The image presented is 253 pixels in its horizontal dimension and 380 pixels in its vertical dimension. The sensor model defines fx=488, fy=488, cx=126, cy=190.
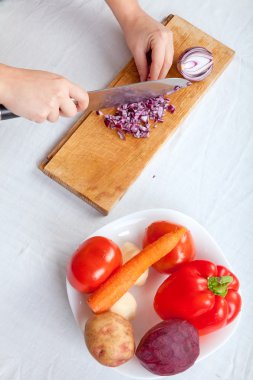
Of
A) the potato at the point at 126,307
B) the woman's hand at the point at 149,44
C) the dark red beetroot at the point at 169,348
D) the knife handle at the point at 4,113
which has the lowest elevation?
the potato at the point at 126,307

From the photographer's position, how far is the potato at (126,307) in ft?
2.61

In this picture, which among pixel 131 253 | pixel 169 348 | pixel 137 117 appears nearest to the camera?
pixel 169 348

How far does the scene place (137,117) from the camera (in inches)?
38.3

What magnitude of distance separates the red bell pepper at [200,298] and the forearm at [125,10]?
557mm

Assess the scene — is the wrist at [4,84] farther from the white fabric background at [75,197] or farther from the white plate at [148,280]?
the white plate at [148,280]

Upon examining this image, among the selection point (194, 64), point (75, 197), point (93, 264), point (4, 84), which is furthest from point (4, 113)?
point (194, 64)

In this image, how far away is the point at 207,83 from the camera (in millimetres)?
1041

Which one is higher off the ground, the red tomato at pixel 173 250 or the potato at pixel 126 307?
the red tomato at pixel 173 250

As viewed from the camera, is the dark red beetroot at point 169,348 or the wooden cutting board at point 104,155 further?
the wooden cutting board at point 104,155

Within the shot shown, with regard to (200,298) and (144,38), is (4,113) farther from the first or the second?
(200,298)

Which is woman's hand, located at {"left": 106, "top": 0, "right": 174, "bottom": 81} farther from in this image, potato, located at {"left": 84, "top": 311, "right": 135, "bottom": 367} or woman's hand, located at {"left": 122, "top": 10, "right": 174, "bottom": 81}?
potato, located at {"left": 84, "top": 311, "right": 135, "bottom": 367}

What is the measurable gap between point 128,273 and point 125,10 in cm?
57

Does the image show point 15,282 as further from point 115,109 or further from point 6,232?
point 115,109

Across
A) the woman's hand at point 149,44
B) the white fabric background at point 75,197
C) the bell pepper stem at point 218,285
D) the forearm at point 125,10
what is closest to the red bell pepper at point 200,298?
the bell pepper stem at point 218,285
